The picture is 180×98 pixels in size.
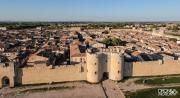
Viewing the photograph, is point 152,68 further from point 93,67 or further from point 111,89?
point 93,67

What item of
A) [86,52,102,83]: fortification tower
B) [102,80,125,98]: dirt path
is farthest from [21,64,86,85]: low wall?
[102,80,125,98]: dirt path

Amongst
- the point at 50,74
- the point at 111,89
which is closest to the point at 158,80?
the point at 111,89

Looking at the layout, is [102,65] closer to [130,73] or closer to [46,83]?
[130,73]

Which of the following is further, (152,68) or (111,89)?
(152,68)

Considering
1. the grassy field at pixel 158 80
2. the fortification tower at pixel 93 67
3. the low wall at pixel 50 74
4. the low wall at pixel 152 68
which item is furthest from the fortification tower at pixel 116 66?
the low wall at pixel 50 74

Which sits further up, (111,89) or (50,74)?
(50,74)

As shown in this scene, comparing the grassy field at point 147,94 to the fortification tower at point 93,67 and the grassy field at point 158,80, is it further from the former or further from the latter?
the fortification tower at point 93,67
